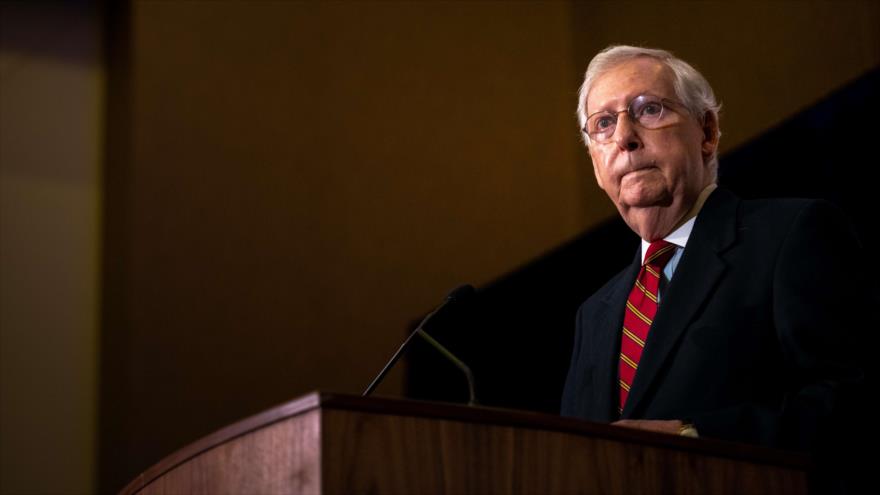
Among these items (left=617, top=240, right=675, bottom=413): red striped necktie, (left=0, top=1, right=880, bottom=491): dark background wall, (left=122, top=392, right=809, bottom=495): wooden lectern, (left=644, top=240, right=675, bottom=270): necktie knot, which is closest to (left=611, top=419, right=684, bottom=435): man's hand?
(left=122, top=392, right=809, bottom=495): wooden lectern

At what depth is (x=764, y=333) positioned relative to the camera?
188 cm

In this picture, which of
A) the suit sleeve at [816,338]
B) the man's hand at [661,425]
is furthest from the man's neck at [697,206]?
the man's hand at [661,425]

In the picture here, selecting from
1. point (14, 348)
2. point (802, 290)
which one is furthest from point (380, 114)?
point (802, 290)

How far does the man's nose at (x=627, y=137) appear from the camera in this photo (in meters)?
2.27

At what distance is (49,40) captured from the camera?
4.97 meters

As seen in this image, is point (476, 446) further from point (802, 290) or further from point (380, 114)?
point (380, 114)

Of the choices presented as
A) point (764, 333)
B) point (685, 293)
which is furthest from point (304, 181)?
point (764, 333)

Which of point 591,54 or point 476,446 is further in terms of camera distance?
point 591,54

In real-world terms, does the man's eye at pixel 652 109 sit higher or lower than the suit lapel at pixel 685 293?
higher

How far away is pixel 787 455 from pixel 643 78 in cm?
97

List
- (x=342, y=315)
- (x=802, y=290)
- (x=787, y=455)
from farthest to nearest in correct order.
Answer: (x=342, y=315) → (x=802, y=290) → (x=787, y=455)

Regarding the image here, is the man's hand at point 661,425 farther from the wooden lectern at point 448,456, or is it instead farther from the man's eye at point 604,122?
the man's eye at point 604,122

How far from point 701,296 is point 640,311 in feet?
0.69

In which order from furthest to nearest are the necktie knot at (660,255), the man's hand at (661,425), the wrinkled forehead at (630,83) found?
the wrinkled forehead at (630,83), the necktie knot at (660,255), the man's hand at (661,425)
